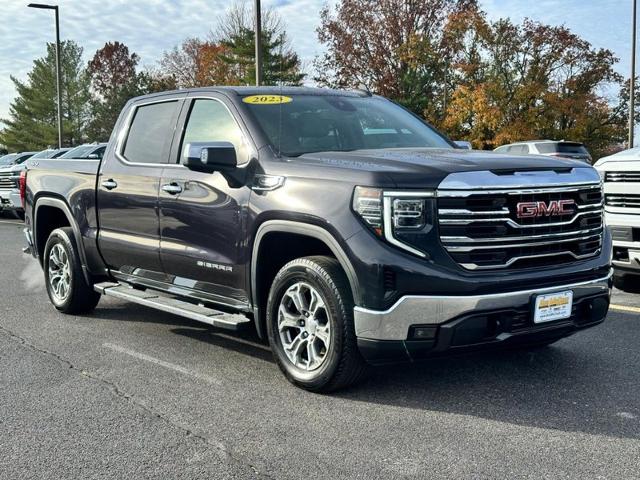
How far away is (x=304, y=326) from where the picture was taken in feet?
14.2

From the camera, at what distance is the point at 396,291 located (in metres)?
3.79

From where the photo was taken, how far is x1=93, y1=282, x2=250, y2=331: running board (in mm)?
4676

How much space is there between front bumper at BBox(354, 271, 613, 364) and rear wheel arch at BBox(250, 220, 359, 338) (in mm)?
238

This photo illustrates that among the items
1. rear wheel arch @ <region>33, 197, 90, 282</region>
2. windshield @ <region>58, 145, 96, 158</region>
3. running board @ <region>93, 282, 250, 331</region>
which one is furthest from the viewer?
windshield @ <region>58, 145, 96, 158</region>

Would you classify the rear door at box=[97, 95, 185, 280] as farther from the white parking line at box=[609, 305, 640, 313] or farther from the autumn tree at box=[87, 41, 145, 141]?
the autumn tree at box=[87, 41, 145, 141]

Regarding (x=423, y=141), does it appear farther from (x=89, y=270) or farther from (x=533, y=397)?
(x=89, y=270)

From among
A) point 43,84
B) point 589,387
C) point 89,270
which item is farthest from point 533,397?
point 43,84

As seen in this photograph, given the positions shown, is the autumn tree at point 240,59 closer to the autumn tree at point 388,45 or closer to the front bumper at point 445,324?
the autumn tree at point 388,45

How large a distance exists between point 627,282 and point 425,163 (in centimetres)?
479

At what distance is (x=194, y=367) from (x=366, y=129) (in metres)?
2.08

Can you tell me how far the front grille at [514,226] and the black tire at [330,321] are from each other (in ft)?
2.17

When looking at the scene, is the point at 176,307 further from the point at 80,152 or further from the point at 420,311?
the point at 80,152

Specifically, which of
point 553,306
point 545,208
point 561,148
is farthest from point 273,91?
point 561,148

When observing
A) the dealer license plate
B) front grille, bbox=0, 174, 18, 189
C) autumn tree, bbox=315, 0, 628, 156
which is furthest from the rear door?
autumn tree, bbox=315, 0, 628, 156
